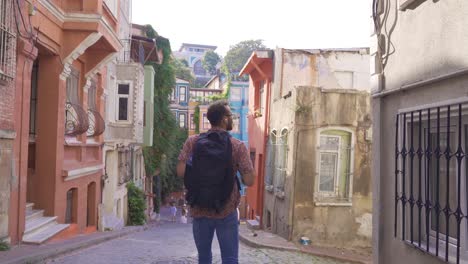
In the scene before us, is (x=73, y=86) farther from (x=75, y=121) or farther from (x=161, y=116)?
(x=161, y=116)

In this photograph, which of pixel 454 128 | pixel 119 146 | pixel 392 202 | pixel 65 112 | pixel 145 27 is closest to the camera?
pixel 454 128

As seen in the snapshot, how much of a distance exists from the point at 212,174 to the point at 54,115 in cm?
782

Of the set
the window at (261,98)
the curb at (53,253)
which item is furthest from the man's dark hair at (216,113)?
the window at (261,98)

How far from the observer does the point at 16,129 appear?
27.5 feet

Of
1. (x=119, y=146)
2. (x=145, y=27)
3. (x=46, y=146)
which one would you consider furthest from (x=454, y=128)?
(x=145, y=27)

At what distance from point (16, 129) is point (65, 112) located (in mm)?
3431

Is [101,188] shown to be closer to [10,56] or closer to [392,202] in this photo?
[10,56]

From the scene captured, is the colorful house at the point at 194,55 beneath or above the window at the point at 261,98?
above

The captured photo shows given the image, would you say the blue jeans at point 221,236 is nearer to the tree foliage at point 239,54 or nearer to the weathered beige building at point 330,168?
the weathered beige building at point 330,168

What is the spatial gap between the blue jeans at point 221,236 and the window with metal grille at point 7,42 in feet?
16.1

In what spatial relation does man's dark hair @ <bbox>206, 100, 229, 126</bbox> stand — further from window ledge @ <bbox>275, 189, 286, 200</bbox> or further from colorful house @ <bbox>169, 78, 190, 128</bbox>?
colorful house @ <bbox>169, 78, 190, 128</bbox>

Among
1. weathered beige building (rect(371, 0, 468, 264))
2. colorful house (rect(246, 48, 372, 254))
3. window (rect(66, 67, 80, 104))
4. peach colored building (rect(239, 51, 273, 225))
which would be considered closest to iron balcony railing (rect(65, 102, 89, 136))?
window (rect(66, 67, 80, 104))

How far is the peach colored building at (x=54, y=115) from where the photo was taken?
8508 millimetres

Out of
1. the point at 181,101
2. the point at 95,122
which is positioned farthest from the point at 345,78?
the point at 181,101
